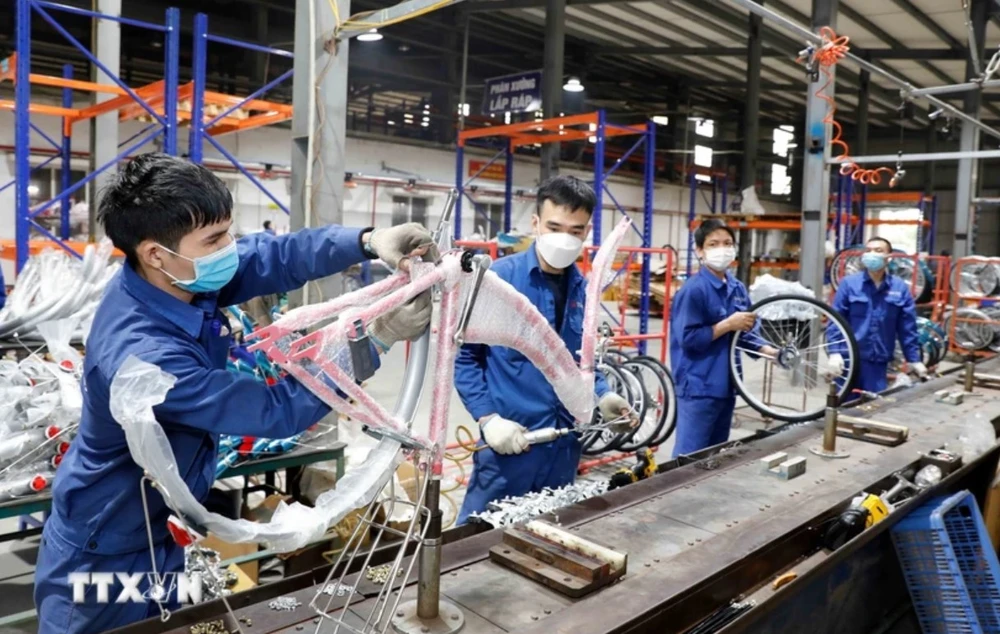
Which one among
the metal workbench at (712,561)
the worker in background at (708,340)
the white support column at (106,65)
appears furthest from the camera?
the white support column at (106,65)

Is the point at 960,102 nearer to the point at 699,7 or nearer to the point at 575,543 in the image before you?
the point at 699,7

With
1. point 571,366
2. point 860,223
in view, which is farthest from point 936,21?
point 571,366

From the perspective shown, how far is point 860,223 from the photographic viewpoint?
14.1m

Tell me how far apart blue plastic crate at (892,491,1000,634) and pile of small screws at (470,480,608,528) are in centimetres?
103

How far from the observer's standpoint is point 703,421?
139 inches

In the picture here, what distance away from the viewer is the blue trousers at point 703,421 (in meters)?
3.52

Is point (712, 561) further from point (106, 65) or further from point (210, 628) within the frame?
point (106, 65)

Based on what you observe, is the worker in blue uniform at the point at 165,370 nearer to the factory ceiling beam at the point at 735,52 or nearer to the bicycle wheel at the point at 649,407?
the bicycle wheel at the point at 649,407

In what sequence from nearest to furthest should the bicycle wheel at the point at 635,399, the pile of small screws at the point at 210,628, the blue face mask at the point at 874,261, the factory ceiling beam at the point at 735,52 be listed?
the pile of small screws at the point at 210,628
the blue face mask at the point at 874,261
the bicycle wheel at the point at 635,399
the factory ceiling beam at the point at 735,52

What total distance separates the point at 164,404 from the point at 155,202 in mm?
353

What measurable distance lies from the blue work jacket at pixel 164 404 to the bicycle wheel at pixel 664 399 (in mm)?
3956

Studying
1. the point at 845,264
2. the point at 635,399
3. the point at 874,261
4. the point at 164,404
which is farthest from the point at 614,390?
the point at 845,264

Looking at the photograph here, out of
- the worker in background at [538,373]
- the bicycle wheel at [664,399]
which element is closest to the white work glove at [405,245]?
the worker in background at [538,373]

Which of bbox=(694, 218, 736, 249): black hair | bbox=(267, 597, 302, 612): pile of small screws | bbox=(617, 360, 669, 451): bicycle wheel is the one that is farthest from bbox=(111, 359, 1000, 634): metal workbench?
bbox=(617, 360, 669, 451): bicycle wheel
